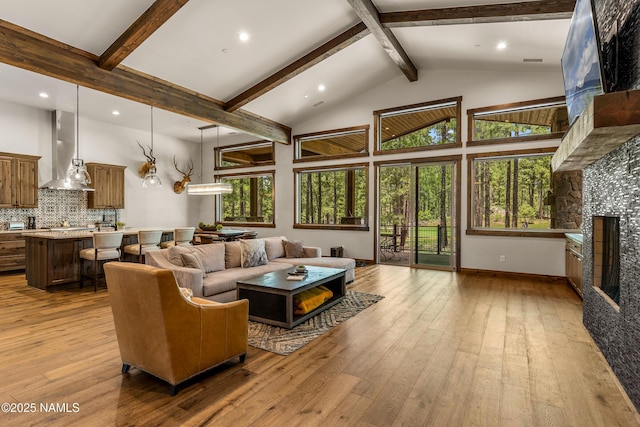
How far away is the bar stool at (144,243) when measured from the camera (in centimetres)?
572

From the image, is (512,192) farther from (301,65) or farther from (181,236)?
(181,236)

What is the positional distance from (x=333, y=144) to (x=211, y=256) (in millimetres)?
4820

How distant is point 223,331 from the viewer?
253 centimetres

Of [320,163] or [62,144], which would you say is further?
[320,163]

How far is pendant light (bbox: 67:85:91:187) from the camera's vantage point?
577 cm

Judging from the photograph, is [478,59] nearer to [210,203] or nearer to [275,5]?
[275,5]

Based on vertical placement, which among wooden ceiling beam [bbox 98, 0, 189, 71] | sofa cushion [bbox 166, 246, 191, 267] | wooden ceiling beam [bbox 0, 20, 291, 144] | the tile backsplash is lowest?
sofa cushion [bbox 166, 246, 191, 267]

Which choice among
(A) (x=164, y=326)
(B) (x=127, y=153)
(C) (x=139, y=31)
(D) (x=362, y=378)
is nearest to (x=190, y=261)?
(A) (x=164, y=326)

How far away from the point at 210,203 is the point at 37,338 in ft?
23.7

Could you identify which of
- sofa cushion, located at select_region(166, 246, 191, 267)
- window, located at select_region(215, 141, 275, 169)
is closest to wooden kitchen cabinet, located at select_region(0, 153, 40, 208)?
window, located at select_region(215, 141, 275, 169)

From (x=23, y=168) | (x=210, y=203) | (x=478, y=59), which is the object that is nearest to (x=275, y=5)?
(x=478, y=59)

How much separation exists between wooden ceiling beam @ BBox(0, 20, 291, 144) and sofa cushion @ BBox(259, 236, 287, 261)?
268 cm

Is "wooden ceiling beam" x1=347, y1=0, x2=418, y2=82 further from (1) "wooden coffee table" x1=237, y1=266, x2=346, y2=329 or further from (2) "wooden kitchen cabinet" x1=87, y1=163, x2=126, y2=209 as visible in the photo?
(2) "wooden kitchen cabinet" x1=87, y1=163, x2=126, y2=209

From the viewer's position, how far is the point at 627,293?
2289 mm
